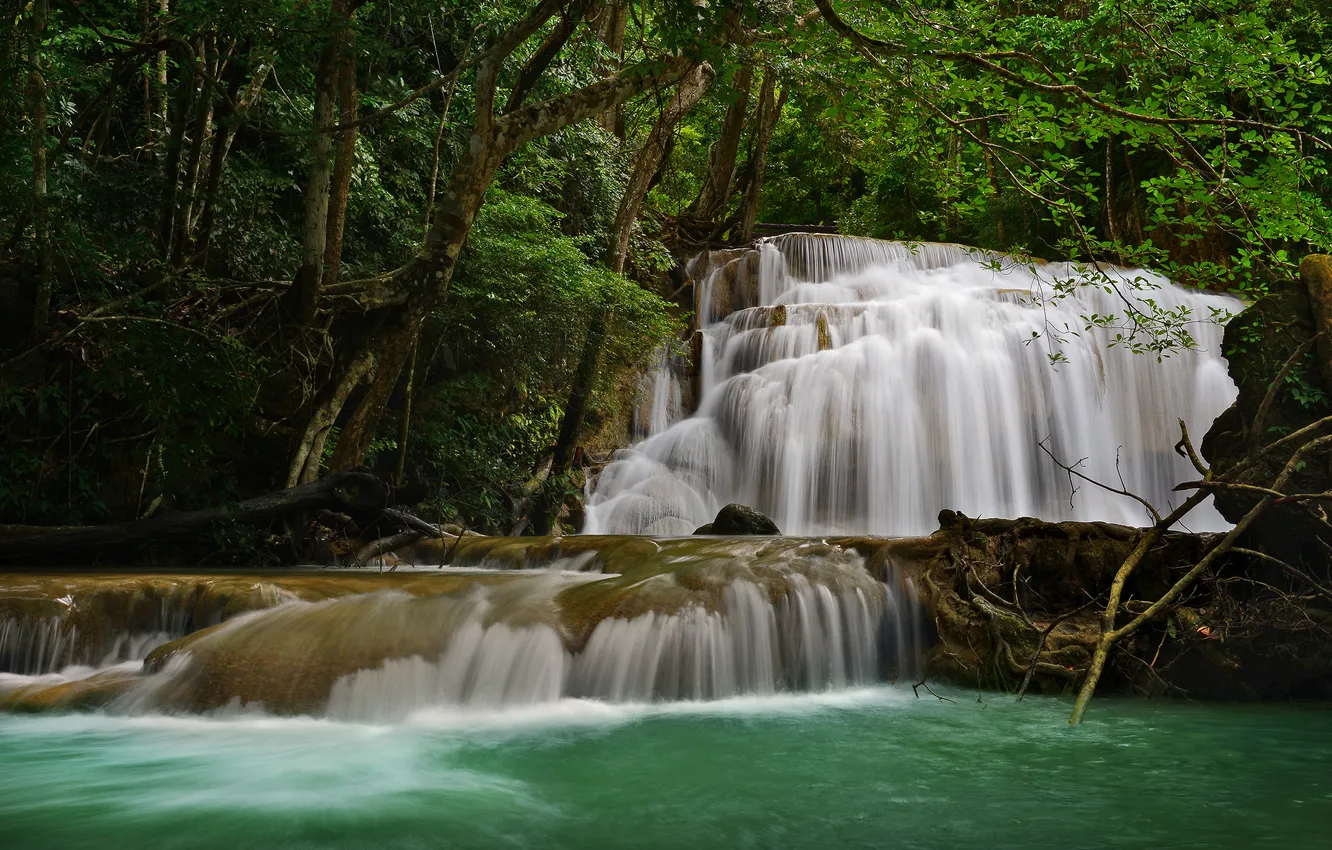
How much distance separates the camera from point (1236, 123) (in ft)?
16.6

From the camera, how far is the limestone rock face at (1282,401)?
6641 mm

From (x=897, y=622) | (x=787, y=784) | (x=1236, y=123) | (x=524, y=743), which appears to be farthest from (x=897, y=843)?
(x=1236, y=123)

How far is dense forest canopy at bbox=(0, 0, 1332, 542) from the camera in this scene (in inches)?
228

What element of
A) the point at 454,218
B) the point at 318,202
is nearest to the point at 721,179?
the point at 454,218

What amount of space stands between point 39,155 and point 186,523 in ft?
10.9

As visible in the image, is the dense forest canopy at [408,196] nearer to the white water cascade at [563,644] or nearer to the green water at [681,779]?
the white water cascade at [563,644]

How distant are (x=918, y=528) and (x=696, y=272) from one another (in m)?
7.75

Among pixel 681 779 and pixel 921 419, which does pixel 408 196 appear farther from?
pixel 681 779

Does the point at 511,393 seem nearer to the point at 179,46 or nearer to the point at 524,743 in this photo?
the point at 179,46

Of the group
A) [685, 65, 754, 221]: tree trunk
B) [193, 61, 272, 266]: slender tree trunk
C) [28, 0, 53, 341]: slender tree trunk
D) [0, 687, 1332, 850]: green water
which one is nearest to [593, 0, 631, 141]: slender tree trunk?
[685, 65, 754, 221]: tree trunk

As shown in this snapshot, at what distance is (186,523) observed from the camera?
859 cm

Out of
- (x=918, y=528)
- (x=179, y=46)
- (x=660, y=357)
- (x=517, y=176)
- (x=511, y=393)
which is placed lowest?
(x=918, y=528)

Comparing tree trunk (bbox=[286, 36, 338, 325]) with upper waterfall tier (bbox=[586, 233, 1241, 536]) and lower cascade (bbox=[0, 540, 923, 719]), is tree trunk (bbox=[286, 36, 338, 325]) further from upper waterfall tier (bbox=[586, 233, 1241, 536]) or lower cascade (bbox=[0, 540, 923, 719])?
upper waterfall tier (bbox=[586, 233, 1241, 536])

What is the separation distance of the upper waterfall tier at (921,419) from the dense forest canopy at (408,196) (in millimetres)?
1095
